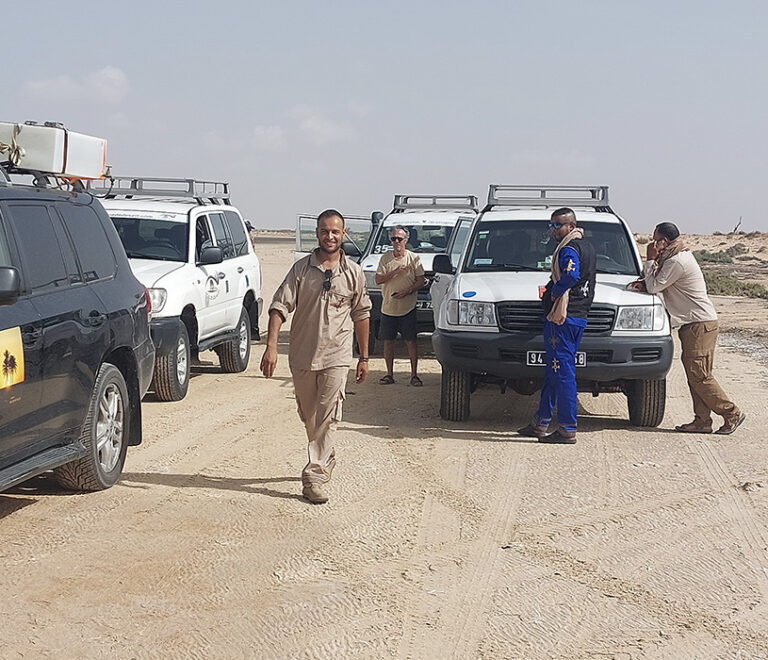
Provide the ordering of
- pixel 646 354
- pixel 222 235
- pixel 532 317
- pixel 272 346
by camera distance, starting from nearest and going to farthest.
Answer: pixel 272 346
pixel 646 354
pixel 532 317
pixel 222 235

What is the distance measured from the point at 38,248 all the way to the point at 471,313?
4.15 m

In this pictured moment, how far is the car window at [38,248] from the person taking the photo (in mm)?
6219

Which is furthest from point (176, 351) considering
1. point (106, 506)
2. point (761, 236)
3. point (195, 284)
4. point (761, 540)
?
point (761, 236)

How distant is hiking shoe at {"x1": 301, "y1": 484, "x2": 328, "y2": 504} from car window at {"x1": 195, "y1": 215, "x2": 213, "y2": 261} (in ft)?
17.7

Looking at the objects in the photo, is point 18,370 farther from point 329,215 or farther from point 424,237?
point 424,237

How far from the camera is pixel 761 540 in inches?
250

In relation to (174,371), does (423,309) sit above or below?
above

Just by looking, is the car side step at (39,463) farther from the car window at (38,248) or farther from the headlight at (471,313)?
the headlight at (471,313)

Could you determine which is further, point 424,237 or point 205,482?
point 424,237

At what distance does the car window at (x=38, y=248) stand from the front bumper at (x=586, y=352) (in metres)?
3.82

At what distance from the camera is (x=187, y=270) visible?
11.4 meters

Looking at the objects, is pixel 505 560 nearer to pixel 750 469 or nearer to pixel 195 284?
pixel 750 469

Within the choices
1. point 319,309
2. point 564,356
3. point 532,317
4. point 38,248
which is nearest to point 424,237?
point 532,317

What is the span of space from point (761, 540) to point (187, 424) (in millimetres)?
5020
